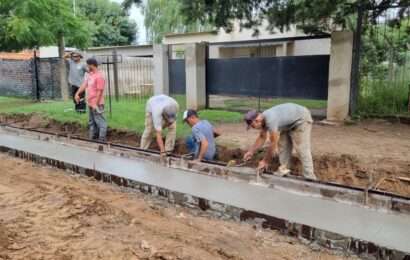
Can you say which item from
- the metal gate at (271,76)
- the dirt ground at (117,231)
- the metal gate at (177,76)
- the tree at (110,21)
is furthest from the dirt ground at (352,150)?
the tree at (110,21)

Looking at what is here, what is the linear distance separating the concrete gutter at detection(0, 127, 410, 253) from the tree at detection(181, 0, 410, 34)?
14.1 ft

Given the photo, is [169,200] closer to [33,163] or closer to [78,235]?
[78,235]

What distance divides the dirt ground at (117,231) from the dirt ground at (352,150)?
200cm

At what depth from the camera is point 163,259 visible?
355cm

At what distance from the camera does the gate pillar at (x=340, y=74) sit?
9102 mm

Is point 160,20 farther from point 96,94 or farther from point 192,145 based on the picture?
point 192,145

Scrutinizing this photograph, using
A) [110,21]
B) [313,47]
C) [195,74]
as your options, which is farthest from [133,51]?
[110,21]

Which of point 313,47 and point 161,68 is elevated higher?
point 313,47

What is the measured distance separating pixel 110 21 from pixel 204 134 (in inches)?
1415

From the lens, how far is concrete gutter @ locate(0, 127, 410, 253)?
410cm

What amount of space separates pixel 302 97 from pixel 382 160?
13.9ft

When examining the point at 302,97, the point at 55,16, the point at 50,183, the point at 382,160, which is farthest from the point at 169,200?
the point at 55,16

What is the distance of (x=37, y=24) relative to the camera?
1303cm

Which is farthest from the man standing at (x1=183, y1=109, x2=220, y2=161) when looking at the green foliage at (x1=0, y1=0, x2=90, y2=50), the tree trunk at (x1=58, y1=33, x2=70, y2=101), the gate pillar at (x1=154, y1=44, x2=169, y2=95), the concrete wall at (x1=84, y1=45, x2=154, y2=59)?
the concrete wall at (x1=84, y1=45, x2=154, y2=59)
